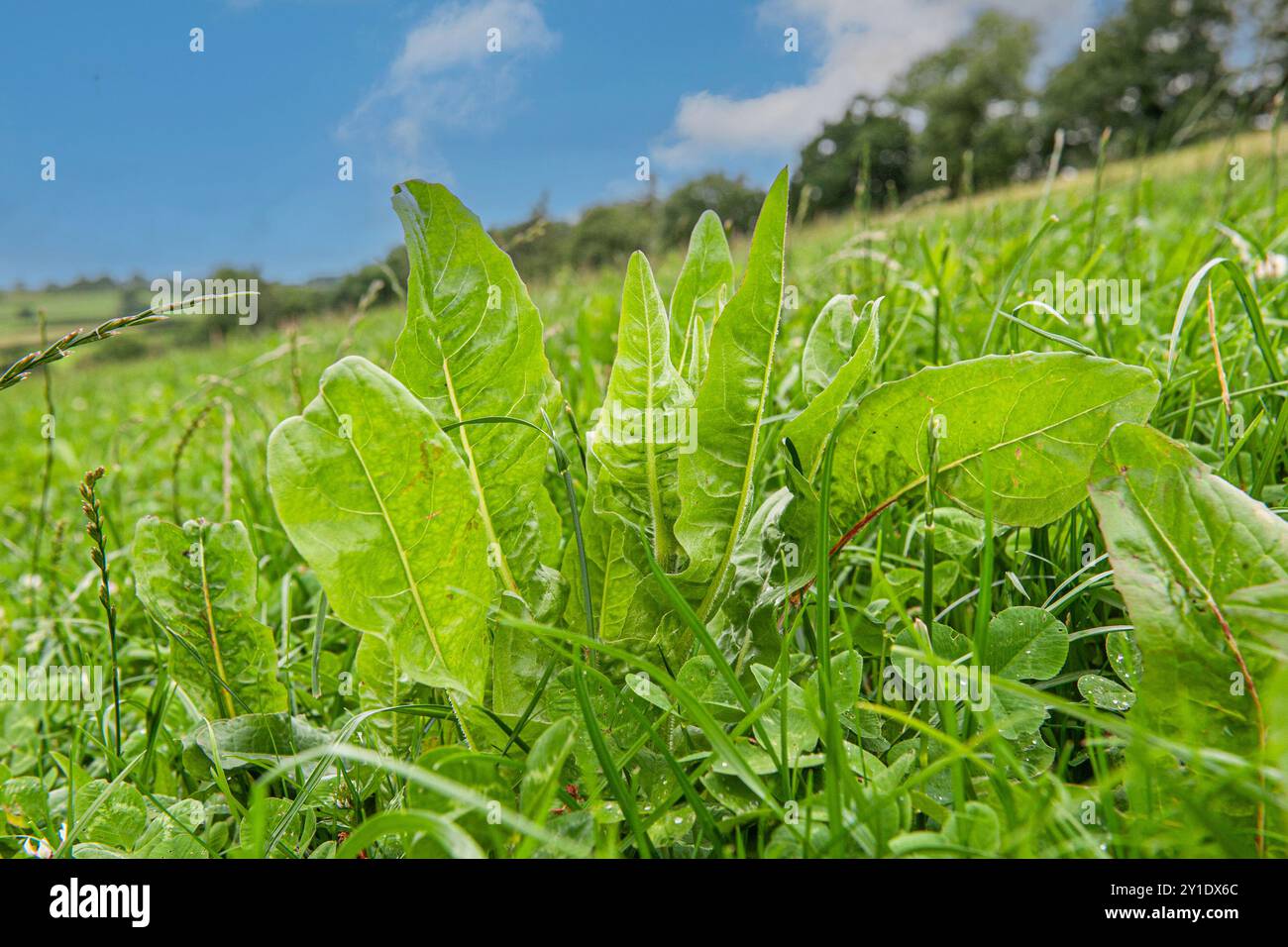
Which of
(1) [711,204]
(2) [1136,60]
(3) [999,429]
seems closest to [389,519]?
(3) [999,429]

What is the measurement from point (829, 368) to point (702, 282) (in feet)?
0.66

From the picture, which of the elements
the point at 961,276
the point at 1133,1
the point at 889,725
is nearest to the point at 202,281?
the point at 889,725

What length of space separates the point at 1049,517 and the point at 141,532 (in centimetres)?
121

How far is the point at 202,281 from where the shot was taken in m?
1.34

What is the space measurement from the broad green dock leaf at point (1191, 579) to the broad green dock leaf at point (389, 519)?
2.11 ft

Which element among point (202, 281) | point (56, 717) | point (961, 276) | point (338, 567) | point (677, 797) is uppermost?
point (961, 276)

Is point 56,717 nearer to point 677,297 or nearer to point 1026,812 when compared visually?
point 677,297

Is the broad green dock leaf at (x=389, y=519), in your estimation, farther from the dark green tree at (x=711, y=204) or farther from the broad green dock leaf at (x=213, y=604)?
the dark green tree at (x=711, y=204)

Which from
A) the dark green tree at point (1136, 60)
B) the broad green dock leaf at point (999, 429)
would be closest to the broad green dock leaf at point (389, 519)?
the broad green dock leaf at point (999, 429)

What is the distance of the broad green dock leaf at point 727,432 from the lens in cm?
88

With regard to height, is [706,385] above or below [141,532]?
above

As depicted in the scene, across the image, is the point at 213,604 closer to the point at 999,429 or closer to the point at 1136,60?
the point at 999,429

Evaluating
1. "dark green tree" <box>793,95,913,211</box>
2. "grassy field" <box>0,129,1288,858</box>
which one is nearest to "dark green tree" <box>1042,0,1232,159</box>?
"dark green tree" <box>793,95,913,211</box>
